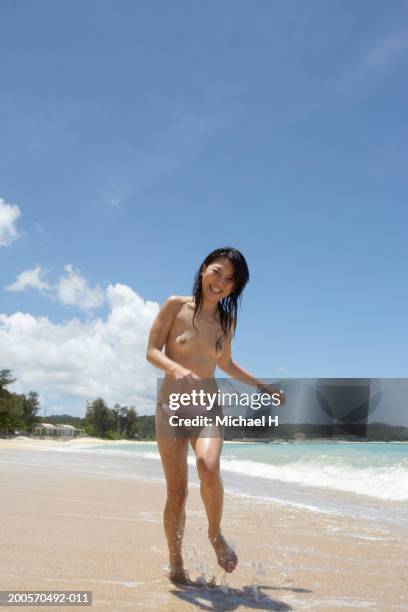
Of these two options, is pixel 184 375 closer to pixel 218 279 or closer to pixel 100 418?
pixel 218 279

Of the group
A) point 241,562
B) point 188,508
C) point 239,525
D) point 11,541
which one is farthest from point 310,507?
point 11,541

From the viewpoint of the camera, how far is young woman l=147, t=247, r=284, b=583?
9.50ft

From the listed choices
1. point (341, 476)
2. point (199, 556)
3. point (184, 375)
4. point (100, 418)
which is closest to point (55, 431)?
point (100, 418)

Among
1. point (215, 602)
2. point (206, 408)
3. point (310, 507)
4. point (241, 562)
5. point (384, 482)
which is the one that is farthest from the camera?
point (384, 482)

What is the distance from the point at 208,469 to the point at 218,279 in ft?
3.19

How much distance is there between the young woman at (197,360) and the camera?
2.90 metres

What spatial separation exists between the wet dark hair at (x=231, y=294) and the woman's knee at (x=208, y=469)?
64 cm

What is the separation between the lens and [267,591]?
305 cm

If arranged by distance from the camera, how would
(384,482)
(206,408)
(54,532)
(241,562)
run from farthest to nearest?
1. (384,482)
2. (54,532)
3. (241,562)
4. (206,408)

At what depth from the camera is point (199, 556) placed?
12.8ft

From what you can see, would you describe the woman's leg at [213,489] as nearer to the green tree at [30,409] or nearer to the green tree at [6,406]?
the green tree at [6,406]

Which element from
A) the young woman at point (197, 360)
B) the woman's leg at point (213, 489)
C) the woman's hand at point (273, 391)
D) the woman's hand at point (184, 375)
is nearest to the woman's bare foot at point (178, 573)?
the young woman at point (197, 360)

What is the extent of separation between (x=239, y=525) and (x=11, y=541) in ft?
6.96

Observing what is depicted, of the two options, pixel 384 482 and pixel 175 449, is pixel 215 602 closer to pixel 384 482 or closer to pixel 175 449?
pixel 175 449
